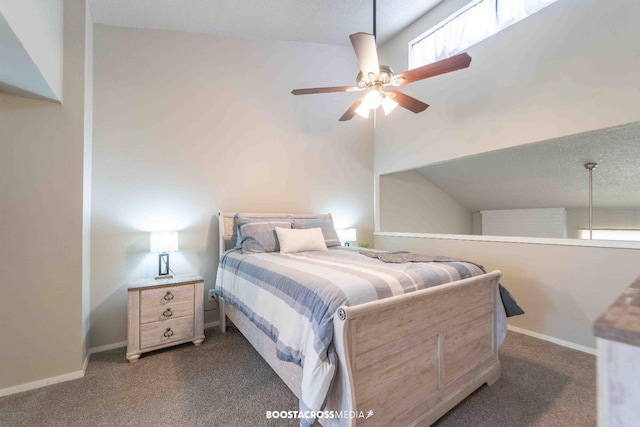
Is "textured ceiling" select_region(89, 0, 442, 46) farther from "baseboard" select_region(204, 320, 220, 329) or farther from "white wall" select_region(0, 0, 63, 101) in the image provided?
"baseboard" select_region(204, 320, 220, 329)

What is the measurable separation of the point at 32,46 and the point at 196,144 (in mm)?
1450

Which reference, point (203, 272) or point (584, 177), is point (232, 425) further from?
point (584, 177)

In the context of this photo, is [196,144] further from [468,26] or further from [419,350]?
[468,26]

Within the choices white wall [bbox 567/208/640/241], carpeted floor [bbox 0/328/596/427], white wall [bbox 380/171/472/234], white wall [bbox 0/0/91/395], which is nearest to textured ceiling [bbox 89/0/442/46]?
white wall [bbox 0/0/91/395]

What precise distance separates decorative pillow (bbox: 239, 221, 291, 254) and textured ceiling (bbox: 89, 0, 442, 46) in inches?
82.1

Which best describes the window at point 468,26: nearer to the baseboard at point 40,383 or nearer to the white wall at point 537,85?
the white wall at point 537,85

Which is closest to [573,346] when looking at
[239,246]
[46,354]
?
[239,246]

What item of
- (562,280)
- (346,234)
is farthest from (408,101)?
(562,280)

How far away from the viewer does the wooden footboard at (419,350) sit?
120cm

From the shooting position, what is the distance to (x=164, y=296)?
7.67ft

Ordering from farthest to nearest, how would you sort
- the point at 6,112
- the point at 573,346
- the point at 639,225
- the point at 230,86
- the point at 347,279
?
1. the point at 639,225
2. the point at 230,86
3. the point at 573,346
4. the point at 6,112
5. the point at 347,279

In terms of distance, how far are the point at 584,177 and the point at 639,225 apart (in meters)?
1.29

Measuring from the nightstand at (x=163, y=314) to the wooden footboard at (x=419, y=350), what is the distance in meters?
1.76

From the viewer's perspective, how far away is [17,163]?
189 centimetres
